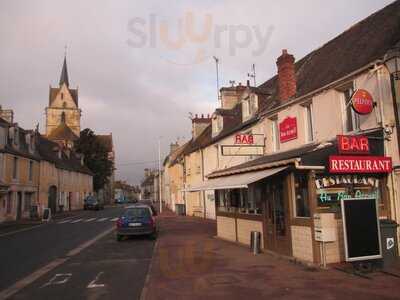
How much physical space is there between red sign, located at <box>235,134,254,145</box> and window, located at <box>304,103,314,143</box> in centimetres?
339

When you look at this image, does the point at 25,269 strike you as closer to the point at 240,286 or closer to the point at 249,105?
the point at 240,286

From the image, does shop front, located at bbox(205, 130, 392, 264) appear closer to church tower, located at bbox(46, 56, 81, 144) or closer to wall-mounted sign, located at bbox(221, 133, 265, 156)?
wall-mounted sign, located at bbox(221, 133, 265, 156)

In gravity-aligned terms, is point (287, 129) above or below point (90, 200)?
above

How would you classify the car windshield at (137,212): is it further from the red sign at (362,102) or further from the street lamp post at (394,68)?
the street lamp post at (394,68)

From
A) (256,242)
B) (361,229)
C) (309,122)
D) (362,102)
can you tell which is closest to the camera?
(361,229)

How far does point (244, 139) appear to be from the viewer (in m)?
17.1

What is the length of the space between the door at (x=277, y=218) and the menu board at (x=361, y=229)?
7.88ft

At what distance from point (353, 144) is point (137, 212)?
11287 millimetres

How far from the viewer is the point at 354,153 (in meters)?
10.6

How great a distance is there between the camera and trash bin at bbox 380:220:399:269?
32.0 ft

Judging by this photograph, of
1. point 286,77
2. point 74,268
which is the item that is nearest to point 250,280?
point 74,268

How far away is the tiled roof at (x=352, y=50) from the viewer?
11953 millimetres

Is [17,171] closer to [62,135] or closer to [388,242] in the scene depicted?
[388,242]

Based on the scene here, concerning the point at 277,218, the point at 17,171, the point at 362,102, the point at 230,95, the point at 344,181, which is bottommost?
the point at 277,218
